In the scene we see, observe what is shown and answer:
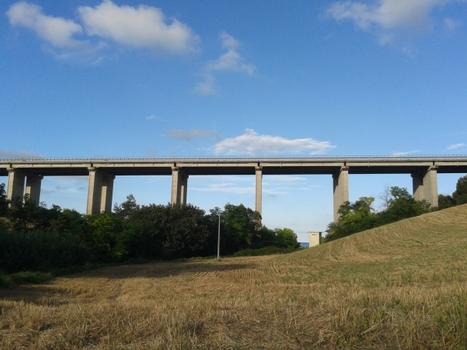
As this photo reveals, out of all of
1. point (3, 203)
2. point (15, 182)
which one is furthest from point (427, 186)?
point (15, 182)

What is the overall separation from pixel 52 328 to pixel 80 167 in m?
126

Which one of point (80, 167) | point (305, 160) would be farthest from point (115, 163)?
point (305, 160)

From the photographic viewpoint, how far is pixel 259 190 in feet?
412

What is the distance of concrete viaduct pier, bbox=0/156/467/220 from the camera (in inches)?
4729

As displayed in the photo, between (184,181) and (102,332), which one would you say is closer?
(102,332)

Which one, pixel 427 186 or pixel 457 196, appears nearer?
pixel 427 186

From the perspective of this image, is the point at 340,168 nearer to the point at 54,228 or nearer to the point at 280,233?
the point at 280,233

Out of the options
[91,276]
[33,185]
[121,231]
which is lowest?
[91,276]

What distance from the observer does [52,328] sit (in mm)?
6684

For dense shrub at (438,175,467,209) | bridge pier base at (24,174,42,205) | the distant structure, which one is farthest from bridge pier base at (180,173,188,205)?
dense shrub at (438,175,467,209)

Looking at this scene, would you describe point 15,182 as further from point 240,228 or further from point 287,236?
point 287,236

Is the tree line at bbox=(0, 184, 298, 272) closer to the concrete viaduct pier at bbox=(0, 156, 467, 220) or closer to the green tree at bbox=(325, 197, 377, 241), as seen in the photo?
the concrete viaduct pier at bbox=(0, 156, 467, 220)

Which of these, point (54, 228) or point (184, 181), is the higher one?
point (184, 181)

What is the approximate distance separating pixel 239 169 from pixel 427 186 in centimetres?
4682
